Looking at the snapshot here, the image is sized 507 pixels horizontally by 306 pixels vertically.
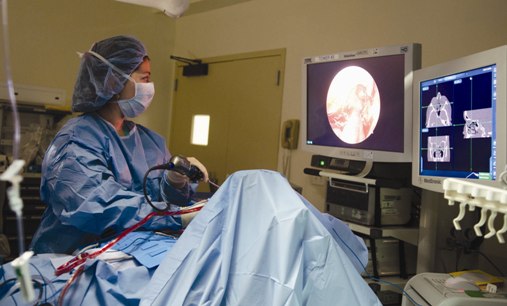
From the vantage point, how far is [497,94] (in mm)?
1138

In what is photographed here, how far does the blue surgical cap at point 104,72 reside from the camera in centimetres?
155

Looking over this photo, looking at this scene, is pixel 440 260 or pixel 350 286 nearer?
pixel 350 286

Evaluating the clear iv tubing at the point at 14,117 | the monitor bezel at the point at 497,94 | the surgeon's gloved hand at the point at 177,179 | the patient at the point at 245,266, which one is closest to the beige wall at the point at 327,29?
the monitor bezel at the point at 497,94

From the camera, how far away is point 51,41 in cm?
337

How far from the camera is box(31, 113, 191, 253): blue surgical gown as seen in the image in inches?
47.3

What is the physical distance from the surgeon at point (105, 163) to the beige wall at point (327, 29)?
4.36 feet

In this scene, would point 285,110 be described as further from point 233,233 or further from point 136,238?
point 233,233

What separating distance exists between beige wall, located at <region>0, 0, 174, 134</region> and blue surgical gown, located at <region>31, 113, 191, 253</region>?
2153mm

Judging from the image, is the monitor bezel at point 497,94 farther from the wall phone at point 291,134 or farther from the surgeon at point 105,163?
the wall phone at point 291,134

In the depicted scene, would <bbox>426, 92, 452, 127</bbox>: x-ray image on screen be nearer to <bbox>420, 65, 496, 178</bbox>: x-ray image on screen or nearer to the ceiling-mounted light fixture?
<bbox>420, 65, 496, 178</bbox>: x-ray image on screen

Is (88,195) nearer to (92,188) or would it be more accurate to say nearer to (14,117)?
→ (92,188)

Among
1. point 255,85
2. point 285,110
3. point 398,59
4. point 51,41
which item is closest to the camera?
point 398,59

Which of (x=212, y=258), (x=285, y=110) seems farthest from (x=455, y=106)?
→ (x=285, y=110)

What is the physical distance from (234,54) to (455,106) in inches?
85.4
